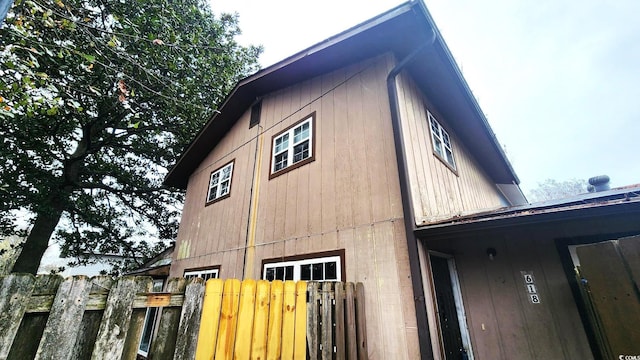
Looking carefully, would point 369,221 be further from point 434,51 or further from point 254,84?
point 254,84

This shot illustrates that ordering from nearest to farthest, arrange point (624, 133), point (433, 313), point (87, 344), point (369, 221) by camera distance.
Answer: point (87, 344)
point (433, 313)
point (369, 221)
point (624, 133)

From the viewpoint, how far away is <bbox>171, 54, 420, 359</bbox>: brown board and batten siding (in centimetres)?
355

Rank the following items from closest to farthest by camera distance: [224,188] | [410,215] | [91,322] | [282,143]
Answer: [91,322] < [410,215] < [282,143] < [224,188]

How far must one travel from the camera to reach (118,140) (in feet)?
41.2

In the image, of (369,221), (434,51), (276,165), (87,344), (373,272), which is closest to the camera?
(87,344)

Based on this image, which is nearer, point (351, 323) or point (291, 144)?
point (351, 323)

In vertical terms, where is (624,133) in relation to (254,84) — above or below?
above

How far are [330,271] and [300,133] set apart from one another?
3.26 m

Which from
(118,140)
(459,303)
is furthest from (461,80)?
(118,140)

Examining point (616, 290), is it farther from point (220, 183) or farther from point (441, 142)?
point (220, 183)

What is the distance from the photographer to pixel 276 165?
20.9ft

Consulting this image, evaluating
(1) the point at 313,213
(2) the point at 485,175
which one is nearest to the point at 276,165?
(1) the point at 313,213

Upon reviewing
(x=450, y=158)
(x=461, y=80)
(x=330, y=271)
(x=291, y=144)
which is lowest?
(x=330, y=271)

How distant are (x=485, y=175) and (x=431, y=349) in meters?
8.58
